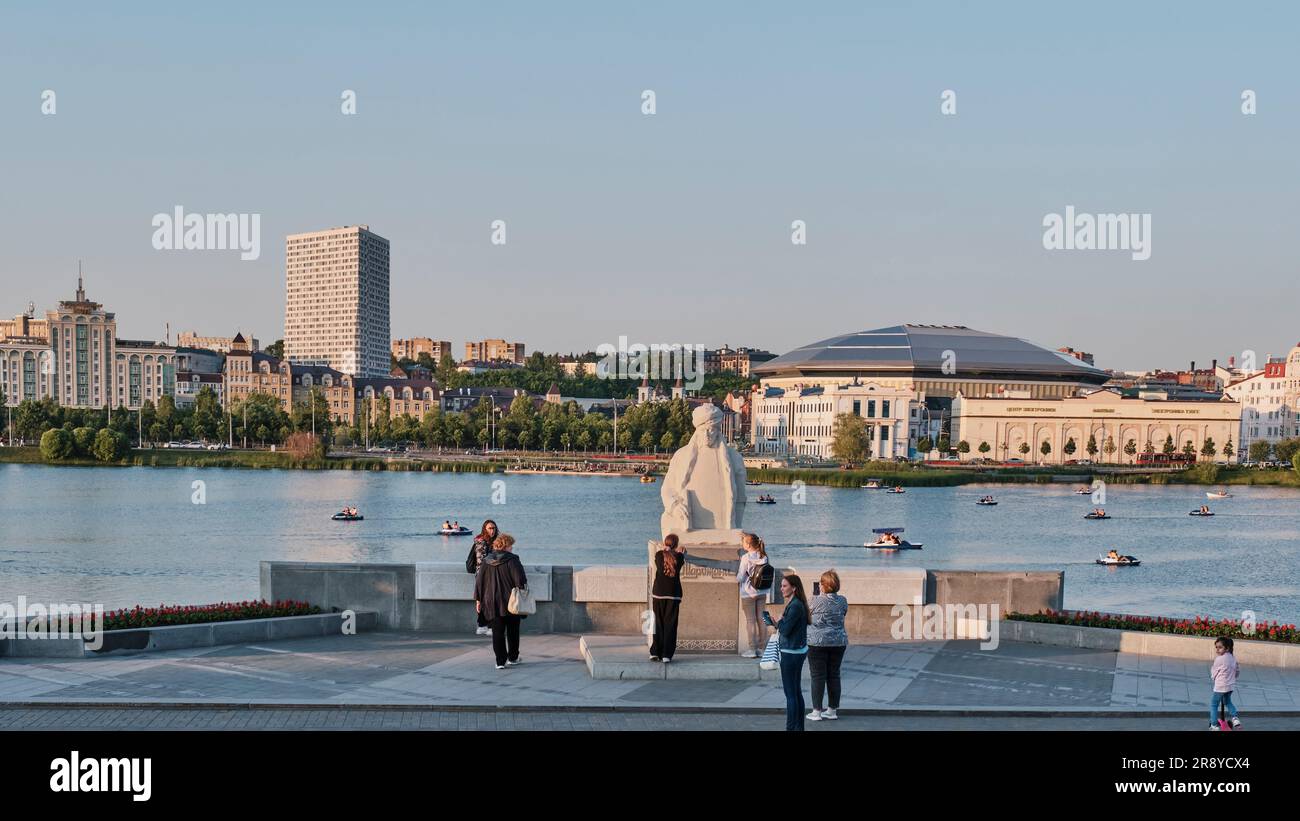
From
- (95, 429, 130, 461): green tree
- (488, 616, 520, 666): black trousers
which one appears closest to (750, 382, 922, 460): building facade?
(95, 429, 130, 461): green tree

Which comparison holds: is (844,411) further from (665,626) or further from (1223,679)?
(1223,679)

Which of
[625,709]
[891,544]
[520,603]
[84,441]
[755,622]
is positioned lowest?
[891,544]

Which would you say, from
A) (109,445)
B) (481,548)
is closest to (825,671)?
(481,548)

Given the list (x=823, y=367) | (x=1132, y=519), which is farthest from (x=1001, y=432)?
(x=1132, y=519)

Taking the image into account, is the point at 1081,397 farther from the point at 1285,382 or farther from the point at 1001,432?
the point at 1285,382

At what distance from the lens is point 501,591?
13.1 meters

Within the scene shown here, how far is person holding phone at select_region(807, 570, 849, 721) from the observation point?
36.2 ft

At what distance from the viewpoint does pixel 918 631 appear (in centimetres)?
1513

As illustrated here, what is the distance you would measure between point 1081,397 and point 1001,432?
10.7 meters

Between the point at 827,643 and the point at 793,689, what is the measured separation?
2.25 ft

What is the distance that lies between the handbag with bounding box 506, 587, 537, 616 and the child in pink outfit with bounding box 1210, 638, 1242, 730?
639 centimetres

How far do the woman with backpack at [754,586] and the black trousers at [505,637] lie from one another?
7.71ft

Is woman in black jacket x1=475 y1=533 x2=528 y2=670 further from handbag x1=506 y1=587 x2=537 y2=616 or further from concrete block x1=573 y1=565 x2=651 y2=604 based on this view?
concrete block x1=573 y1=565 x2=651 y2=604
